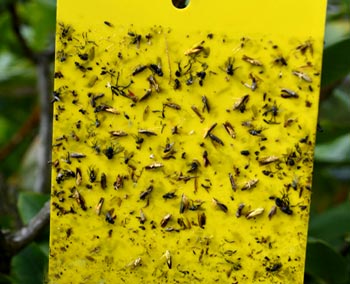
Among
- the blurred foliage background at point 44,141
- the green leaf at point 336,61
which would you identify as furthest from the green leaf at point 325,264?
the green leaf at point 336,61

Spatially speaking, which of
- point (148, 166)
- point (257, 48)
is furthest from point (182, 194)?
point (257, 48)

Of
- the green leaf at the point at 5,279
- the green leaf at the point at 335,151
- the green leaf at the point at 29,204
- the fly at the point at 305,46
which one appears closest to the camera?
the fly at the point at 305,46

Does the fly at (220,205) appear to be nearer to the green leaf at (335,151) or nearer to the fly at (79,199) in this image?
the fly at (79,199)

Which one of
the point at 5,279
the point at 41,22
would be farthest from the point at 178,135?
the point at 41,22

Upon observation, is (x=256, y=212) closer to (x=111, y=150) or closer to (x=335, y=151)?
(x=111, y=150)

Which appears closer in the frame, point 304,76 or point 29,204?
point 304,76

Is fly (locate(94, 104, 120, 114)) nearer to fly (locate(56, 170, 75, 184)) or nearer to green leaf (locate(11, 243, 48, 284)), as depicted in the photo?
fly (locate(56, 170, 75, 184))
